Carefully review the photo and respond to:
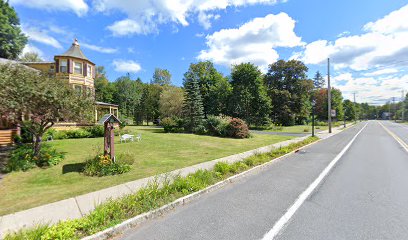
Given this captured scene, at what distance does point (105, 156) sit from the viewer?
327 inches

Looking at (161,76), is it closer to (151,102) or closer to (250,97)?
(151,102)

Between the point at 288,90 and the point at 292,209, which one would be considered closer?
the point at 292,209

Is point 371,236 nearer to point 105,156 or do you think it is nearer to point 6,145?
point 105,156

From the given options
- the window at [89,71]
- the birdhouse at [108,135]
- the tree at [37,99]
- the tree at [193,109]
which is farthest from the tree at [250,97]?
the birdhouse at [108,135]

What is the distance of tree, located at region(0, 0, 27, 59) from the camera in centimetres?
2877

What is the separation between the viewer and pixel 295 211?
473 centimetres

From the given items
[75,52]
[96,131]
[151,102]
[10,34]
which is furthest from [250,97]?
[10,34]

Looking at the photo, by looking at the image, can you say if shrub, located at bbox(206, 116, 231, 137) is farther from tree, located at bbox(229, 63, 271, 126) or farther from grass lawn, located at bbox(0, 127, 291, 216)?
tree, located at bbox(229, 63, 271, 126)

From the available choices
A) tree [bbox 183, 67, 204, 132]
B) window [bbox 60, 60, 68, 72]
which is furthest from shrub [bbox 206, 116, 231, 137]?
window [bbox 60, 60, 68, 72]

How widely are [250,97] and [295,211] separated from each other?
33.3m

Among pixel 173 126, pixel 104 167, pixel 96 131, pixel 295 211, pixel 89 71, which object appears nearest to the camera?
pixel 295 211

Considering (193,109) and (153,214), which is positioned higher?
(193,109)

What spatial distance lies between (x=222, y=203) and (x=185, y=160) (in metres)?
5.10

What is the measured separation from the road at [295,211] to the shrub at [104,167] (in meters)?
4.00
